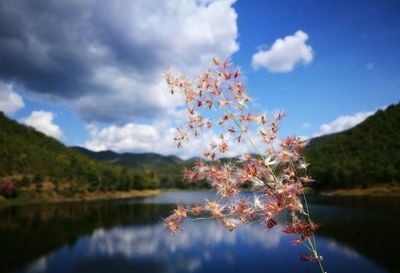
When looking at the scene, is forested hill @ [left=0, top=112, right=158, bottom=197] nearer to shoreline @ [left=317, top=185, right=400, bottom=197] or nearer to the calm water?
the calm water

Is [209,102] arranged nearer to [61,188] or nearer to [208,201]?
[208,201]

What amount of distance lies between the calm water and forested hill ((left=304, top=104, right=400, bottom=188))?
53.7 m

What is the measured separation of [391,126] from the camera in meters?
121

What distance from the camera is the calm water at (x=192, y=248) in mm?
22000

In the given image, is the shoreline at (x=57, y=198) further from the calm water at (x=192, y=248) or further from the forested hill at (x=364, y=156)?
the forested hill at (x=364, y=156)

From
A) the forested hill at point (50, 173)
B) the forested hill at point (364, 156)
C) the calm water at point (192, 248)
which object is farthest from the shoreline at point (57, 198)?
the forested hill at point (364, 156)

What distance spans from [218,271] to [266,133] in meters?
19.2

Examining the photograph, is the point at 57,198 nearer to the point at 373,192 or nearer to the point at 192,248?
the point at 192,248

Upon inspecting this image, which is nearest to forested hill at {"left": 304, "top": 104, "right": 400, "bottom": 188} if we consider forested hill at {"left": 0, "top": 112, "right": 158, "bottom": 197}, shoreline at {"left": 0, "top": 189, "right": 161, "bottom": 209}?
shoreline at {"left": 0, "top": 189, "right": 161, "bottom": 209}

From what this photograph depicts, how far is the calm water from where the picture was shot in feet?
72.2

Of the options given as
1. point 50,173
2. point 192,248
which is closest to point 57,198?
point 50,173

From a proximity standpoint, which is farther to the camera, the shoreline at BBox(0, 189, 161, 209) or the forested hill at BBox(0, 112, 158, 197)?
the forested hill at BBox(0, 112, 158, 197)

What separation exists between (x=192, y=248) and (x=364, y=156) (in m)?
95.0

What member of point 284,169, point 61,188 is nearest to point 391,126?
point 61,188
